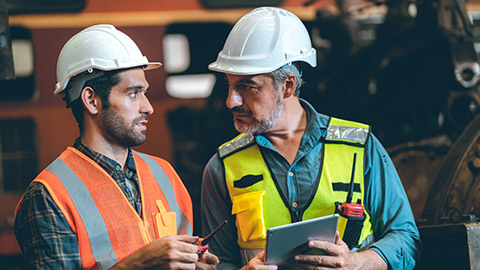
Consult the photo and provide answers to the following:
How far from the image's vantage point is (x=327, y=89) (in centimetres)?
765

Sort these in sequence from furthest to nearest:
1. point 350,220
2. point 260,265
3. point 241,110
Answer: point 241,110 < point 350,220 < point 260,265

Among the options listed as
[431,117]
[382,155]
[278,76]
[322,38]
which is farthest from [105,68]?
[322,38]

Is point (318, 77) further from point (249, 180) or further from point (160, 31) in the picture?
point (160, 31)

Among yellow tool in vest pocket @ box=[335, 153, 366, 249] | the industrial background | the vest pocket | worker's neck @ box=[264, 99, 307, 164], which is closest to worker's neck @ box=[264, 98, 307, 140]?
worker's neck @ box=[264, 99, 307, 164]

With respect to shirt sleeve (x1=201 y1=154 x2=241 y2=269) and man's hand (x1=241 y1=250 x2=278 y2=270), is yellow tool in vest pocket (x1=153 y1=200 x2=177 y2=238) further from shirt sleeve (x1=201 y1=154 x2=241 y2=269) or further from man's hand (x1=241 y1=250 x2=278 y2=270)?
man's hand (x1=241 y1=250 x2=278 y2=270)

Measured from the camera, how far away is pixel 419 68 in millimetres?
6047

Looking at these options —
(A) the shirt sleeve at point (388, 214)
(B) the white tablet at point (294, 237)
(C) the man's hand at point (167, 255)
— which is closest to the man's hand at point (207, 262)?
(C) the man's hand at point (167, 255)

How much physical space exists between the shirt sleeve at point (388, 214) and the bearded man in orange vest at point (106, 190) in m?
0.83

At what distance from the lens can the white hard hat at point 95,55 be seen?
2.85 m

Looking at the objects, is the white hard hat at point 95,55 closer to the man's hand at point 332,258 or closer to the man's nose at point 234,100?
the man's nose at point 234,100

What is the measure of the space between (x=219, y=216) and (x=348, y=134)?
79 centimetres

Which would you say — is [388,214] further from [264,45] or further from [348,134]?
[264,45]

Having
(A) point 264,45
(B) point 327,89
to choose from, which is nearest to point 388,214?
(A) point 264,45

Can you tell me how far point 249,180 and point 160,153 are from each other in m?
10.8
